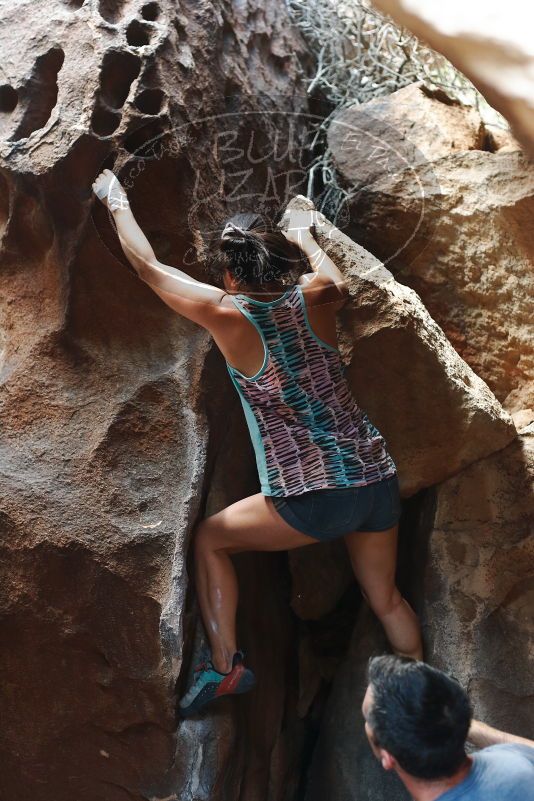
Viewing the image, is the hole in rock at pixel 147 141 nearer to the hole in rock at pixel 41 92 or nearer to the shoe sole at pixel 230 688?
the hole in rock at pixel 41 92

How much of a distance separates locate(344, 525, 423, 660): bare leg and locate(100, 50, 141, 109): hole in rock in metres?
1.15

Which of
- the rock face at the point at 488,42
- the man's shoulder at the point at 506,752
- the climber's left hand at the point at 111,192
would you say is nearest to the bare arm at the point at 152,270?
the climber's left hand at the point at 111,192

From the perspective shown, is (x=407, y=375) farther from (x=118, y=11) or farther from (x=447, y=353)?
(x=118, y=11)

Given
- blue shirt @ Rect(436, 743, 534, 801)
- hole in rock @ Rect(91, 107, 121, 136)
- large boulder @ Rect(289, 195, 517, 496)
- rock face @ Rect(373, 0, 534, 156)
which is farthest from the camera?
large boulder @ Rect(289, 195, 517, 496)

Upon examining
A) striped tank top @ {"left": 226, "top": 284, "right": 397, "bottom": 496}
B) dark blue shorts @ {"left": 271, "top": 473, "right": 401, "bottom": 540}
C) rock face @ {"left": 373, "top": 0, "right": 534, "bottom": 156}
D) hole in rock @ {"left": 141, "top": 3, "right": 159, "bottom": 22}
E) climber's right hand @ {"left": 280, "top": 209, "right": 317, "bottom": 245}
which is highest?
rock face @ {"left": 373, "top": 0, "right": 534, "bottom": 156}

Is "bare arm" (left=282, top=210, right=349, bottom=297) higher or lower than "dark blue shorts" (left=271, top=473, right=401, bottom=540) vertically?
higher

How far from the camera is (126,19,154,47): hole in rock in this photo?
2.01 metres

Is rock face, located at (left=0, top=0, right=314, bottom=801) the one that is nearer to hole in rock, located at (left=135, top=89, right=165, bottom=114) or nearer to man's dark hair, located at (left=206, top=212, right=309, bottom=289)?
hole in rock, located at (left=135, top=89, right=165, bottom=114)

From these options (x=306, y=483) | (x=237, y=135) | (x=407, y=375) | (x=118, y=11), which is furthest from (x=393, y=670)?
(x=118, y=11)

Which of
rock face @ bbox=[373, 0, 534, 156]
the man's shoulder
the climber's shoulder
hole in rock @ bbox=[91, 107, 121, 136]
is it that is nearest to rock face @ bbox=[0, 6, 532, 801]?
hole in rock @ bbox=[91, 107, 121, 136]

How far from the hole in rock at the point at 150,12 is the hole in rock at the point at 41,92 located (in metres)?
0.21

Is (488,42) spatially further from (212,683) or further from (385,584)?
(212,683)

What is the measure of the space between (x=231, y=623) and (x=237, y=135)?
1.12 m

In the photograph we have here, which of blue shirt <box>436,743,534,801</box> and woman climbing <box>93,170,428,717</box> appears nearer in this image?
blue shirt <box>436,743,534,801</box>
